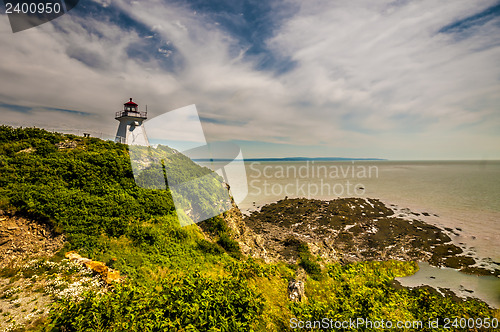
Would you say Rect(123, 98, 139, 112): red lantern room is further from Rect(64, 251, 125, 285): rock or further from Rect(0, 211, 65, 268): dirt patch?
Rect(64, 251, 125, 285): rock

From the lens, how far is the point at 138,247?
40.5 feet

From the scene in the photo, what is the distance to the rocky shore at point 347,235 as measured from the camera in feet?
65.1

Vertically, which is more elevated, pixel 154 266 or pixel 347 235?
pixel 154 266

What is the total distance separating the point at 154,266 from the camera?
11266mm

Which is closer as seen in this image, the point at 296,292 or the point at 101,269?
the point at 101,269

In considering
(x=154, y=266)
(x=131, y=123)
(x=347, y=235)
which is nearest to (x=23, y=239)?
(x=154, y=266)

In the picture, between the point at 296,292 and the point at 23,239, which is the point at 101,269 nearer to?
the point at 23,239

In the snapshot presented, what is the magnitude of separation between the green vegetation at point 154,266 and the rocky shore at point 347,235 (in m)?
2.34

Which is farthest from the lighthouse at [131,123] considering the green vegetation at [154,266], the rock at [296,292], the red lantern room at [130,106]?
the rock at [296,292]

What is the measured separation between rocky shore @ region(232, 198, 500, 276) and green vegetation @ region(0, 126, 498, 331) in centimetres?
234

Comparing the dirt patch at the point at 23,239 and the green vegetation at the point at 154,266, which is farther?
the dirt patch at the point at 23,239

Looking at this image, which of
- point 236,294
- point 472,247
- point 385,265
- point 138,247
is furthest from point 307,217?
point 236,294

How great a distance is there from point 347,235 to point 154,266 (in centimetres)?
2369

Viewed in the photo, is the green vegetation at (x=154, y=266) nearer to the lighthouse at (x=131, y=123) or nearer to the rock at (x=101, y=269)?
the rock at (x=101, y=269)
